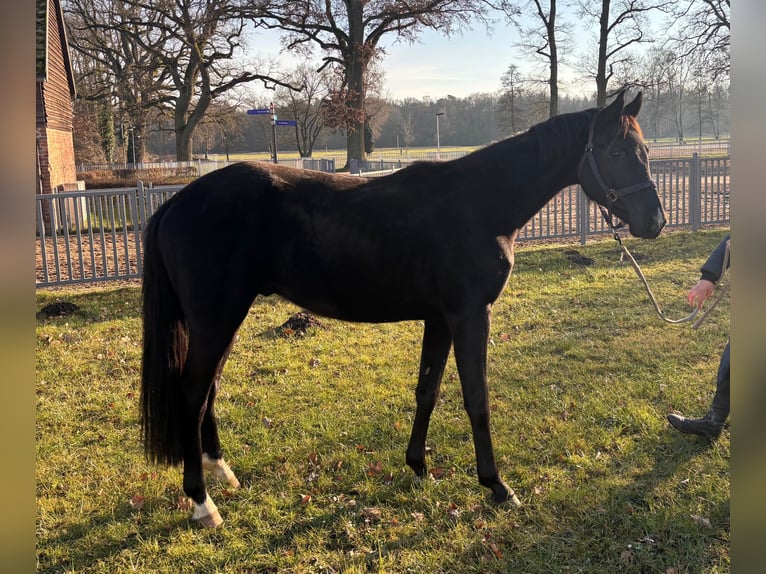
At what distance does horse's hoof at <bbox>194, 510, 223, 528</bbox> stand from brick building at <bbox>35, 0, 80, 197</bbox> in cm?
1151

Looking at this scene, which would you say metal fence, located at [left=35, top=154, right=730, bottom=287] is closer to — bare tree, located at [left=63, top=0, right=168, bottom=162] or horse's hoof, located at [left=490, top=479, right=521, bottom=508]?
horse's hoof, located at [left=490, top=479, right=521, bottom=508]

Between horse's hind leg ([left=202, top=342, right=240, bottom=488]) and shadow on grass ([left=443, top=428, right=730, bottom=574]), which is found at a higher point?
horse's hind leg ([left=202, top=342, right=240, bottom=488])

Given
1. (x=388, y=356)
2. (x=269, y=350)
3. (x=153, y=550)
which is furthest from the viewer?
(x=269, y=350)

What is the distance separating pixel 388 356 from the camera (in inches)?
217

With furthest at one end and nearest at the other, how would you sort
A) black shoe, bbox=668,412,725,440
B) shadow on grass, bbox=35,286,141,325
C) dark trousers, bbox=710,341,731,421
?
shadow on grass, bbox=35,286,141,325
black shoe, bbox=668,412,725,440
dark trousers, bbox=710,341,731,421

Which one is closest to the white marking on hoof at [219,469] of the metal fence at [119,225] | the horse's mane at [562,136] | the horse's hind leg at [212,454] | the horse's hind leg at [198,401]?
the horse's hind leg at [212,454]

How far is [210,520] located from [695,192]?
12279mm

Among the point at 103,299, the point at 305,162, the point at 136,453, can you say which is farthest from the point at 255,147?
the point at 136,453

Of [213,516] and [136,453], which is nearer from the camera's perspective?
[213,516]

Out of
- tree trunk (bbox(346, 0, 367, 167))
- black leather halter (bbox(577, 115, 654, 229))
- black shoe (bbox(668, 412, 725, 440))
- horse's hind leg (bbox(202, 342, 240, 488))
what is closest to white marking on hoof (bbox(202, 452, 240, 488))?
horse's hind leg (bbox(202, 342, 240, 488))

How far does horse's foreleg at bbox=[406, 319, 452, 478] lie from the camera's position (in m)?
3.40

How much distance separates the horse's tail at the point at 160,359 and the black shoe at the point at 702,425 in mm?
3273
